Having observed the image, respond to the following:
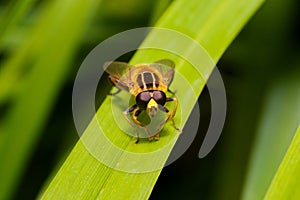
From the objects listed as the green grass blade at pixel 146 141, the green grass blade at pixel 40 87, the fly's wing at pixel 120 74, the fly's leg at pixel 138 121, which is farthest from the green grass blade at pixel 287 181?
the green grass blade at pixel 40 87

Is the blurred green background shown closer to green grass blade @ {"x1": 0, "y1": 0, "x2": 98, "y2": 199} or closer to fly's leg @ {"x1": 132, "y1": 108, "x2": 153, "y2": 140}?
green grass blade @ {"x1": 0, "y1": 0, "x2": 98, "y2": 199}

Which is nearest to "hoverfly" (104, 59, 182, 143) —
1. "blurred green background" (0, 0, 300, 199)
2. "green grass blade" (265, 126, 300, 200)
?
"green grass blade" (265, 126, 300, 200)

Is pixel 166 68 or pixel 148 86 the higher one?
pixel 166 68

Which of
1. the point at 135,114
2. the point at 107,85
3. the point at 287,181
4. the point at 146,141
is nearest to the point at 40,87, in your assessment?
the point at 107,85

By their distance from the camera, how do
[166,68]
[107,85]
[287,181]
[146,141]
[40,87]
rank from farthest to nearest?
[107,85]
[40,87]
[166,68]
[146,141]
[287,181]

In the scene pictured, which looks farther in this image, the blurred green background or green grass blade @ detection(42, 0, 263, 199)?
the blurred green background

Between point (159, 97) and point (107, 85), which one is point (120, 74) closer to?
point (159, 97)

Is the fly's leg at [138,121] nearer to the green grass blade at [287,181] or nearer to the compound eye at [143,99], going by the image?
the compound eye at [143,99]
